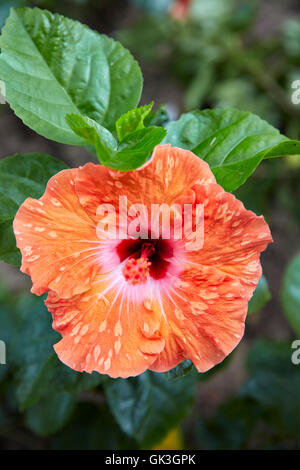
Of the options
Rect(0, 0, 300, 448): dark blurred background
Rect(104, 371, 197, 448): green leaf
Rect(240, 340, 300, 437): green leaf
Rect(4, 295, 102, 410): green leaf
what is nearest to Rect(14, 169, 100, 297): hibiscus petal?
Rect(4, 295, 102, 410): green leaf

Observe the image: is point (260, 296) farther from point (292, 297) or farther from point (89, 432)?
point (89, 432)

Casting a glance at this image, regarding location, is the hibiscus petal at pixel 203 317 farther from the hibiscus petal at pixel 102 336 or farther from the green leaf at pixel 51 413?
the green leaf at pixel 51 413

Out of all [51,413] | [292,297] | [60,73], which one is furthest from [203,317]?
[51,413]

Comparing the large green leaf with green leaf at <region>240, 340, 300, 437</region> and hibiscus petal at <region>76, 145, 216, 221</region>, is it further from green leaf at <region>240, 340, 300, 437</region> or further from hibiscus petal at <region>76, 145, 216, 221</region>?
green leaf at <region>240, 340, 300, 437</region>

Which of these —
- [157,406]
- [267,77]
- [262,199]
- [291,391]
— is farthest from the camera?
[267,77]

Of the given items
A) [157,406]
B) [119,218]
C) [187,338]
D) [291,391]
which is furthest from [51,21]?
[291,391]

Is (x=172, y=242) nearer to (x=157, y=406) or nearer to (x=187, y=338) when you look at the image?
(x=187, y=338)
